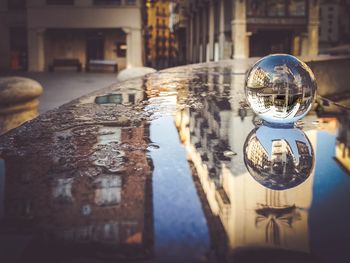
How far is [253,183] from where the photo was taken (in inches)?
37.0

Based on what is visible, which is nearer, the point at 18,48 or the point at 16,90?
the point at 16,90

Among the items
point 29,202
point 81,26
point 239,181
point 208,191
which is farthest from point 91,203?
point 81,26

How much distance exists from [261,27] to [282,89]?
19.7 meters

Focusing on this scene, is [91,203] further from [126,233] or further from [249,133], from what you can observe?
[249,133]

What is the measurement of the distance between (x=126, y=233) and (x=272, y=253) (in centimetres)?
23

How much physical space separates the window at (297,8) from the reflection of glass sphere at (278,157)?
20.1m

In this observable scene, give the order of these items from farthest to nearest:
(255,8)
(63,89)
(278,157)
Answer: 1. (255,8)
2. (63,89)
3. (278,157)

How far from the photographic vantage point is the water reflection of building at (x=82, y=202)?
24.6 inches

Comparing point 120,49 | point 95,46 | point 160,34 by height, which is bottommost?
point 120,49

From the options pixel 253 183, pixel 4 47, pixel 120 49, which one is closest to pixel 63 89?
pixel 253 183

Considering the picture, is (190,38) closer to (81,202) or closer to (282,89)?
(282,89)

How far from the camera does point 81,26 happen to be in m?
26.4

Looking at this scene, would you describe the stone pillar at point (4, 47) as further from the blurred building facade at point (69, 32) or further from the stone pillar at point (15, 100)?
the stone pillar at point (15, 100)

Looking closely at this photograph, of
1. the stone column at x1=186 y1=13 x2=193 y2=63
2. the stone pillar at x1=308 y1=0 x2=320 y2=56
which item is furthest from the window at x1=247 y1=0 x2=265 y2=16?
the stone column at x1=186 y1=13 x2=193 y2=63
